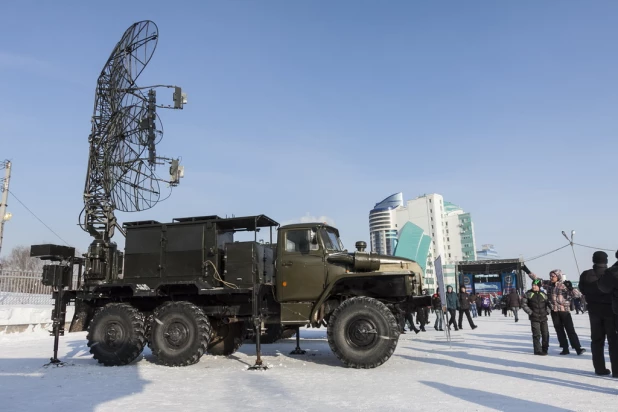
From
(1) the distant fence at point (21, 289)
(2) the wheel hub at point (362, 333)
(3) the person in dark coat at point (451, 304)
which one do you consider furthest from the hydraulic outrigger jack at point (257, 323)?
(1) the distant fence at point (21, 289)

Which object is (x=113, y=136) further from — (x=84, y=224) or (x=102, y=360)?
(x=102, y=360)

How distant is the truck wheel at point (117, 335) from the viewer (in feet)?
30.9

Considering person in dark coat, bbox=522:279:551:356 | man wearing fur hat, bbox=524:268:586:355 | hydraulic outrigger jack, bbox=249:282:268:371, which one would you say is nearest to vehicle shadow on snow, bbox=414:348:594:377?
person in dark coat, bbox=522:279:551:356

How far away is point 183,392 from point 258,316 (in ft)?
8.32

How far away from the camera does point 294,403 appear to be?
226 inches

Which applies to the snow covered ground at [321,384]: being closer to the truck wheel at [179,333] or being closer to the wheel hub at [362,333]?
the truck wheel at [179,333]

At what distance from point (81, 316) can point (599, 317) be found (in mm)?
10652

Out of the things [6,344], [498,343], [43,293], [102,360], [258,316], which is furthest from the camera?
[43,293]

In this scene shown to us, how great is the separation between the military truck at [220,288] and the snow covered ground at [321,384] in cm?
62

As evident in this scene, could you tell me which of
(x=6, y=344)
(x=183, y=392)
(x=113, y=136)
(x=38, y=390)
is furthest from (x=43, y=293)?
(x=183, y=392)

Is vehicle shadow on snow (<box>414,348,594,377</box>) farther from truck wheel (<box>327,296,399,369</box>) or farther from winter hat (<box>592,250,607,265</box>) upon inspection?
truck wheel (<box>327,296,399,369</box>)

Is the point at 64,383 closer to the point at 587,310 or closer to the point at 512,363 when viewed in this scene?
the point at 512,363

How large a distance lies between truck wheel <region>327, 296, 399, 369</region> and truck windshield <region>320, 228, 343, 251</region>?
1.37 metres

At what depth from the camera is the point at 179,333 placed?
934 centimetres
